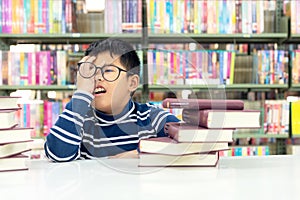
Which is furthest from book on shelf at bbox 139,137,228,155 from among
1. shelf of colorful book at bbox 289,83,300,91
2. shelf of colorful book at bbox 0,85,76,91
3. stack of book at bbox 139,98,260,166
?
shelf of colorful book at bbox 289,83,300,91

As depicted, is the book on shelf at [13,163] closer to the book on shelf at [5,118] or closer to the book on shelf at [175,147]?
the book on shelf at [5,118]

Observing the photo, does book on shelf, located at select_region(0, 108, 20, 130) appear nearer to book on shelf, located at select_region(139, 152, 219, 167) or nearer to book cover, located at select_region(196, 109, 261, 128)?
book on shelf, located at select_region(139, 152, 219, 167)

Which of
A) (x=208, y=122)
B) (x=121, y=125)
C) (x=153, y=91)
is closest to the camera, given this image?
(x=208, y=122)

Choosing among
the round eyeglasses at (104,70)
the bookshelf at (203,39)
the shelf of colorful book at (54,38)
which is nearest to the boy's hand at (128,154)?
the round eyeglasses at (104,70)

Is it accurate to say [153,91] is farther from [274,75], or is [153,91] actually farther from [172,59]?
[172,59]

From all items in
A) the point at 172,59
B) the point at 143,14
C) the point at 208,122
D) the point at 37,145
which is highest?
the point at 143,14

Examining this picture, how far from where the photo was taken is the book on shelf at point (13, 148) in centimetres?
86

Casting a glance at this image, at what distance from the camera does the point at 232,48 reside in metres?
2.93

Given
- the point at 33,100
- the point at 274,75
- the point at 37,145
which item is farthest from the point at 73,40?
the point at 37,145

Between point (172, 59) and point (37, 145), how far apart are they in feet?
1.50

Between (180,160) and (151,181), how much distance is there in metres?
0.14

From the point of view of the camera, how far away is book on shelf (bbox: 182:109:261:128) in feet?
2.75

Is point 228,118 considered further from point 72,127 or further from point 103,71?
point 72,127

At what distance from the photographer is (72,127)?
3.73 feet
